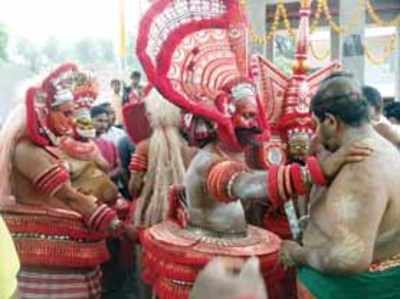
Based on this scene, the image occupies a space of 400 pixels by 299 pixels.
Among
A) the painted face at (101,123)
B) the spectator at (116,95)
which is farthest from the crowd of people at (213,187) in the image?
the spectator at (116,95)

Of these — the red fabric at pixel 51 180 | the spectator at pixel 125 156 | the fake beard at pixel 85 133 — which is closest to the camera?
the red fabric at pixel 51 180

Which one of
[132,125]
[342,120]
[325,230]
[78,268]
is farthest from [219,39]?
[132,125]

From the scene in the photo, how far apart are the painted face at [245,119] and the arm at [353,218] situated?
1.89 ft

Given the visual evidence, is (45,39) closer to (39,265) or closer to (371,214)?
(39,265)

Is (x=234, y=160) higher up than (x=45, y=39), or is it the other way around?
(x=45, y=39)

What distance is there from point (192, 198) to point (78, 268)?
829mm

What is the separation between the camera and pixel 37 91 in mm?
3033

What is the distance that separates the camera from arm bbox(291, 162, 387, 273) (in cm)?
193

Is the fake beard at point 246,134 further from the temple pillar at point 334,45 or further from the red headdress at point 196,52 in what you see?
the temple pillar at point 334,45

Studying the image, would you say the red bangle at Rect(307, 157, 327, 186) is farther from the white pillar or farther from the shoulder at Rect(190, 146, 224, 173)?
the white pillar

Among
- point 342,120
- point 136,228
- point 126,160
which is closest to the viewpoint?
point 342,120

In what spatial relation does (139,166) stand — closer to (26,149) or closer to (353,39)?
(26,149)

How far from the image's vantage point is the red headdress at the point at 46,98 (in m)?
2.97

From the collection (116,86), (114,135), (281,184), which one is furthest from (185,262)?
(116,86)
